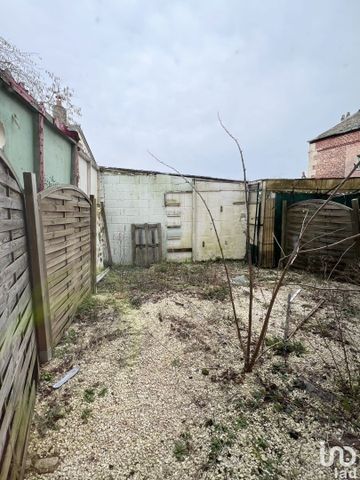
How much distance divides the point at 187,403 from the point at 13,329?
4.45 ft

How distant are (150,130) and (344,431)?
8.46 metres

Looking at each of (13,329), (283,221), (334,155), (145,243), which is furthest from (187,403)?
(334,155)

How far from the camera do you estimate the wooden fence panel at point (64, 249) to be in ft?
7.68

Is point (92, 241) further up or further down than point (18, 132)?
further down

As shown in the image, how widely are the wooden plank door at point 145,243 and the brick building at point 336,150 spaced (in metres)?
8.32

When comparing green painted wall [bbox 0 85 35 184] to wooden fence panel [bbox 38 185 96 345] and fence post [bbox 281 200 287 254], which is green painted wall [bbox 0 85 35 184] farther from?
fence post [bbox 281 200 287 254]

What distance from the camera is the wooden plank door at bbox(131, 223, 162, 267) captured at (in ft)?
21.6

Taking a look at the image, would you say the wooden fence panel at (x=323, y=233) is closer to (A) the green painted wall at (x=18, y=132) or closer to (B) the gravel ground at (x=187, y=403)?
(B) the gravel ground at (x=187, y=403)

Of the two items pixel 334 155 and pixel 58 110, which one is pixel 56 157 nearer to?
pixel 58 110

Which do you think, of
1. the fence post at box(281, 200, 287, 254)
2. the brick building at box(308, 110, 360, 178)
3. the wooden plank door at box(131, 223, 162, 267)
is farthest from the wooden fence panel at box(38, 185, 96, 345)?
the brick building at box(308, 110, 360, 178)

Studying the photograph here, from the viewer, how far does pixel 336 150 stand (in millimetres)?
10617

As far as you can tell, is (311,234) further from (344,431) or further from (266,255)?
(344,431)

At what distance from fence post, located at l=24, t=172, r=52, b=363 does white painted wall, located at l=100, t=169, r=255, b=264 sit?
4518mm

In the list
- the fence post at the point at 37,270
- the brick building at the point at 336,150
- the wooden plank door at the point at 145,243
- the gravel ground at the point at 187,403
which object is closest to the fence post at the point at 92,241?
the gravel ground at the point at 187,403
